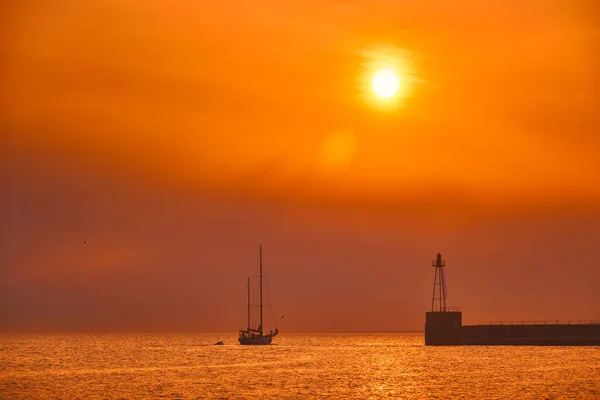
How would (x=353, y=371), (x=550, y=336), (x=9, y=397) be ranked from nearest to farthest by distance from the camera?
(x=9, y=397)
(x=353, y=371)
(x=550, y=336)

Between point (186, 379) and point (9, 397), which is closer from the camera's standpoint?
point (9, 397)

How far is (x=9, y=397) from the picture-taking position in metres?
88.0

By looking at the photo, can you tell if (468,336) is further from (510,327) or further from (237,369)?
(237,369)

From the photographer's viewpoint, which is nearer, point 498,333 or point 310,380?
point 310,380

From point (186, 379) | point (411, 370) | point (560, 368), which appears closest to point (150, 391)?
point (186, 379)

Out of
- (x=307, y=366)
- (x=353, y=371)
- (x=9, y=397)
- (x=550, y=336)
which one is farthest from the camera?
(x=550, y=336)

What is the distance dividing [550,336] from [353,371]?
64.1m

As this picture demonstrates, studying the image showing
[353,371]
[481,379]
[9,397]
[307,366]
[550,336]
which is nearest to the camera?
[9,397]

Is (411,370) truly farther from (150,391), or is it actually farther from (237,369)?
(150,391)

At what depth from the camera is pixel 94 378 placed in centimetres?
11400

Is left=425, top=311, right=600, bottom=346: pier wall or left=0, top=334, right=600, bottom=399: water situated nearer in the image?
left=0, top=334, right=600, bottom=399: water

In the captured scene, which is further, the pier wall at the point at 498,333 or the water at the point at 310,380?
the pier wall at the point at 498,333

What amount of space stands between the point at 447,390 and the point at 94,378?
4554 centimetres

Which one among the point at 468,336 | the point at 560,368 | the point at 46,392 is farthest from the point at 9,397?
the point at 468,336
